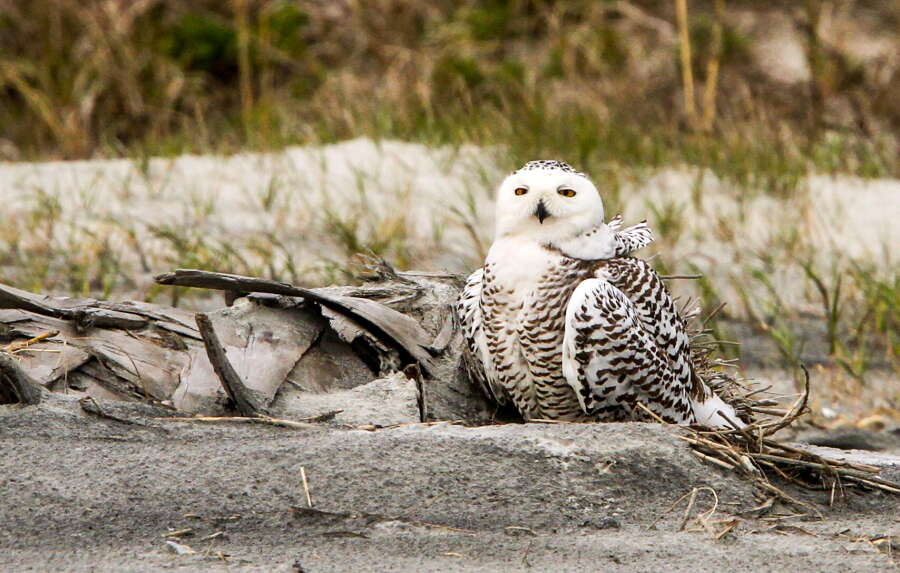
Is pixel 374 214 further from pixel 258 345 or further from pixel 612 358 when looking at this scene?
pixel 612 358

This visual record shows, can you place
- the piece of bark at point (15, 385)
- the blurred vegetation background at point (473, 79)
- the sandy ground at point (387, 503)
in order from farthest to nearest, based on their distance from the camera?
the blurred vegetation background at point (473, 79) → the piece of bark at point (15, 385) → the sandy ground at point (387, 503)

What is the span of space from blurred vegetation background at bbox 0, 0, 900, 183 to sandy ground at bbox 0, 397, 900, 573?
3.91 meters

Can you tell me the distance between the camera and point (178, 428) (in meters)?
2.97

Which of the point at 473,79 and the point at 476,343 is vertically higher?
the point at 473,79

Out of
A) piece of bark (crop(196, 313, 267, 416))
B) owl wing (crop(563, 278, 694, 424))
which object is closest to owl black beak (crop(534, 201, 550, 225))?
owl wing (crop(563, 278, 694, 424))

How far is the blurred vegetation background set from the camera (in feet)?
24.5

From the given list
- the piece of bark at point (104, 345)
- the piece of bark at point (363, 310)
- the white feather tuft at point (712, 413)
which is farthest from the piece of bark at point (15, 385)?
the white feather tuft at point (712, 413)

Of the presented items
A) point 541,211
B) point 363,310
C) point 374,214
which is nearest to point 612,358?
point 541,211

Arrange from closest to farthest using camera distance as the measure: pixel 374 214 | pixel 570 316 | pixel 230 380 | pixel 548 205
→ pixel 230 380
pixel 570 316
pixel 548 205
pixel 374 214

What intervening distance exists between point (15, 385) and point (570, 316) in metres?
1.37

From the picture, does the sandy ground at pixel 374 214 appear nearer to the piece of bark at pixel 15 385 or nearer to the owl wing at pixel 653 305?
the owl wing at pixel 653 305

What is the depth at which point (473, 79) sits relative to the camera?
955 centimetres

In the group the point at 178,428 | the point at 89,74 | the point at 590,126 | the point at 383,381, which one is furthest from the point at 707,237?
the point at 89,74

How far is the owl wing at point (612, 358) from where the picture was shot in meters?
3.31
